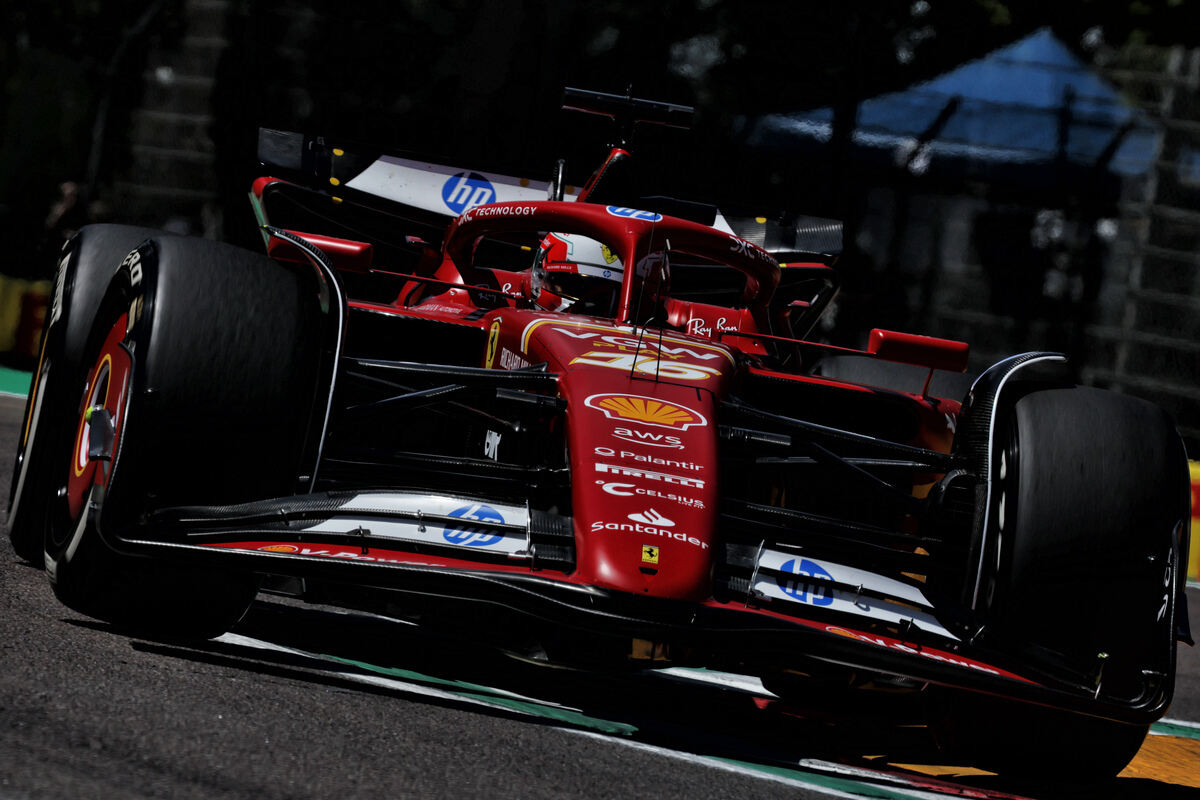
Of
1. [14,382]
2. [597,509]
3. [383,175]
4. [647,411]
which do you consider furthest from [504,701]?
[14,382]

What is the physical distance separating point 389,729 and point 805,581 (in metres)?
0.91

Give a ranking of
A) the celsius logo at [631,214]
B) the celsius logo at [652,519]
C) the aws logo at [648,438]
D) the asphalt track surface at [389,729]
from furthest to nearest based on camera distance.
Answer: the celsius logo at [631,214]
the aws logo at [648,438]
the celsius logo at [652,519]
the asphalt track surface at [389,729]

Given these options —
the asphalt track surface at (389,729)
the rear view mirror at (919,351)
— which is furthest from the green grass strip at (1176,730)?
the rear view mirror at (919,351)

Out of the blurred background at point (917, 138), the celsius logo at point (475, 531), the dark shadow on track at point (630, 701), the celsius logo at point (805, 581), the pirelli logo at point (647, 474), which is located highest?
the blurred background at point (917, 138)

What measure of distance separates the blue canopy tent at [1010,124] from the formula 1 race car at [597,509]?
795 cm

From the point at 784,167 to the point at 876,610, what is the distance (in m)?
8.90

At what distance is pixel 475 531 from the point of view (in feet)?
9.58

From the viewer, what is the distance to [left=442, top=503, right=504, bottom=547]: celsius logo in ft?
9.44

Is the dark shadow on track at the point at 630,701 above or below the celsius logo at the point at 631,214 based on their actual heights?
below

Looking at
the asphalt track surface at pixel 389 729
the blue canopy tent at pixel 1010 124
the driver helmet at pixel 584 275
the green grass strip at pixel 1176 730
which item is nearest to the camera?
the asphalt track surface at pixel 389 729

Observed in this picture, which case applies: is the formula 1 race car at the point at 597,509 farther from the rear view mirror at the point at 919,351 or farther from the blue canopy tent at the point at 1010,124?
the blue canopy tent at the point at 1010,124

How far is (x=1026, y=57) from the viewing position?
11328 mm

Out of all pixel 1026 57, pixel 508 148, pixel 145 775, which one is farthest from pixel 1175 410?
pixel 145 775

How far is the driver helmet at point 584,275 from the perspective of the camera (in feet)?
16.3
